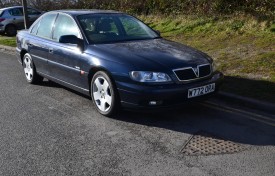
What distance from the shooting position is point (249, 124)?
16.4 ft

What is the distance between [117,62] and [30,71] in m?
3.12

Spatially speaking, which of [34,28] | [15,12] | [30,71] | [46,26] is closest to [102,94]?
[46,26]

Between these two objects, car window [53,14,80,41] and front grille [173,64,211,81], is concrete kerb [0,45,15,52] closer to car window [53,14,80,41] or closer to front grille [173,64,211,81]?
car window [53,14,80,41]

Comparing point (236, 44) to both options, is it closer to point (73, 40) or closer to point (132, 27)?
point (132, 27)

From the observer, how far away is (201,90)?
5.11m

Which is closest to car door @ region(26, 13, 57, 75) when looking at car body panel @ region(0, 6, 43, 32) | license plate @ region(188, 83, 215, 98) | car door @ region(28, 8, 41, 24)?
license plate @ region(188, 83, 215, 98)

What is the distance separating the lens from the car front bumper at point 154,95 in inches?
189

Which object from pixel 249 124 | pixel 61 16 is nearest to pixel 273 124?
pixel 249 124

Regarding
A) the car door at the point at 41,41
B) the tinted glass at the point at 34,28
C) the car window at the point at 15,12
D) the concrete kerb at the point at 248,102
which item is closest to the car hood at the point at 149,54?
the concrete kerb at the point at 248,102

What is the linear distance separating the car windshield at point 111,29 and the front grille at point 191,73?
1408 mm

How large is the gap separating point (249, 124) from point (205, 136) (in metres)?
0.74

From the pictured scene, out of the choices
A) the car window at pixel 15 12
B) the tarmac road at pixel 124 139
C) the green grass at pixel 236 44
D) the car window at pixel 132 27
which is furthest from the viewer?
the car window at pixel 15 12

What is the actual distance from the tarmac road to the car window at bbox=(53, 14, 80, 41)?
1.14 metres

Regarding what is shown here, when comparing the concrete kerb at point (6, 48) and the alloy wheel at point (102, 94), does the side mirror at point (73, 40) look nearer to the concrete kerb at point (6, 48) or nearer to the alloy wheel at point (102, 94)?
the alloy wheel at point (102, 94)
